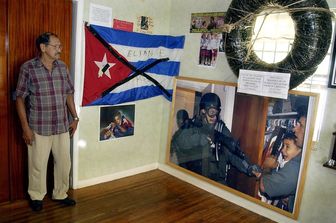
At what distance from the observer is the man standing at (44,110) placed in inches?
93.0

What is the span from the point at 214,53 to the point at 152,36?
759 mm

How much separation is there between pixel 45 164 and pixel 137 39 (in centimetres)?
159

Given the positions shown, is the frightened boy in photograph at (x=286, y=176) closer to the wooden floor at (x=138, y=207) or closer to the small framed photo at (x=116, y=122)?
the wooden floor at (x=138, y=207)

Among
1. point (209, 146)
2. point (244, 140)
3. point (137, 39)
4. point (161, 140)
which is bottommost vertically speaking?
point (161, 140)

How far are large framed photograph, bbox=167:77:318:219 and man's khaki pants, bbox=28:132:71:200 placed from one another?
1360 mm

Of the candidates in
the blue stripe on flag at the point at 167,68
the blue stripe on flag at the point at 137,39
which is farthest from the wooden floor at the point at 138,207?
the blue stripe on flag at the point at 137,39

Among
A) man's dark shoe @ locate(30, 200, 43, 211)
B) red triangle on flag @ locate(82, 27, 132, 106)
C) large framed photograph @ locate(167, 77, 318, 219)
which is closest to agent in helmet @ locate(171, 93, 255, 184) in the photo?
large framed photograph @ locate(167, 77, 318, 219)

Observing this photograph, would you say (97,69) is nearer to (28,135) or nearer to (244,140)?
(28,135)

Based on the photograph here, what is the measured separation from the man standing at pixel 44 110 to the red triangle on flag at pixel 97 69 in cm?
28

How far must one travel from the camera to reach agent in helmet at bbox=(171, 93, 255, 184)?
301cm

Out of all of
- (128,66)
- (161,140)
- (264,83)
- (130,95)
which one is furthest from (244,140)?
(128,66)

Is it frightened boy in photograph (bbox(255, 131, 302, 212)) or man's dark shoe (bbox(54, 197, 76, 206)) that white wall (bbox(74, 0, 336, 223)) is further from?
man's dark shoe (bbox(54, 197, 76, 206))

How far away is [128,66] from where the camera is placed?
3.19 m

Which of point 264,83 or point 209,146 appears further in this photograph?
point 209,146
